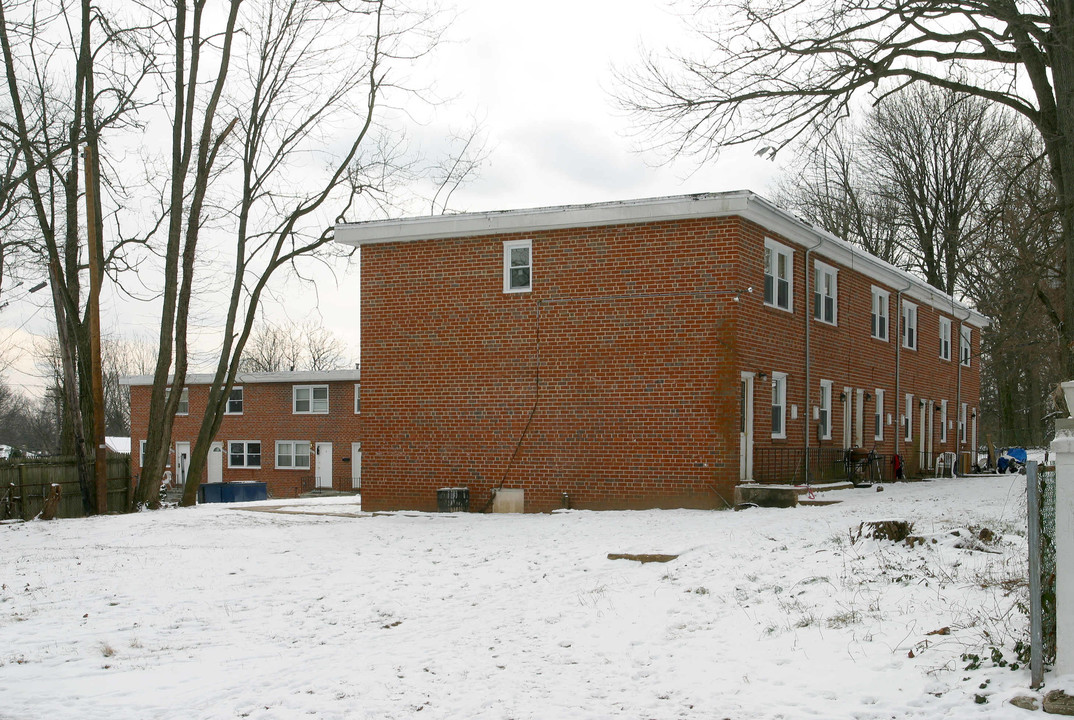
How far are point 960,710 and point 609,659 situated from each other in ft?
10.2

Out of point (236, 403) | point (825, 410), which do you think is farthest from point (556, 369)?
point (236, 403)

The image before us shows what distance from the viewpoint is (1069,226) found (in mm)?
15688

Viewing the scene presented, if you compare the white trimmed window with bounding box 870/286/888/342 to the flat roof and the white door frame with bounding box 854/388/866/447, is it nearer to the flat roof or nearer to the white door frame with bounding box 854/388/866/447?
the white door frame with bounding box 854/388/866/447

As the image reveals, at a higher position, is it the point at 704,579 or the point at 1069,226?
the point at 1069,226

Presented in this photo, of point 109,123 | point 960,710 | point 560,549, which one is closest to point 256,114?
point 109,123

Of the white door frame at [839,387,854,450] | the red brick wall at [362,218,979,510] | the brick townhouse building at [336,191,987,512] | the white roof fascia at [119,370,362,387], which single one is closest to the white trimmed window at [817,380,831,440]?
the brick townhouse building at [336,191,987,512]

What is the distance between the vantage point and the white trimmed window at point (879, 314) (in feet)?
94.3

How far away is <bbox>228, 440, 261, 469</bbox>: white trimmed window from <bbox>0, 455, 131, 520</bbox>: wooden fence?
21.1m

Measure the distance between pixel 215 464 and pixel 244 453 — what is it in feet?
5.42

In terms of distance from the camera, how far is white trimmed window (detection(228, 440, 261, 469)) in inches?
1820

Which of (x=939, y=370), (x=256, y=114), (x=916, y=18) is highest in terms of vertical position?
(x=256, y=114)

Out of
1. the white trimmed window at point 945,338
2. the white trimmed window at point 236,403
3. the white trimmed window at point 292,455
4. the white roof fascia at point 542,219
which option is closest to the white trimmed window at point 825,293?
the white roof fascia at point 542,219

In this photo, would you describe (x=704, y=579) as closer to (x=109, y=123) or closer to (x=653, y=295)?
(x=653, y=295)

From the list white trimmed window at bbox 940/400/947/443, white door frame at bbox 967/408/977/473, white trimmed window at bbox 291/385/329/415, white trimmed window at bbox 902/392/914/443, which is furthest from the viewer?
white trimmed window at bbox 291/385/329/415
